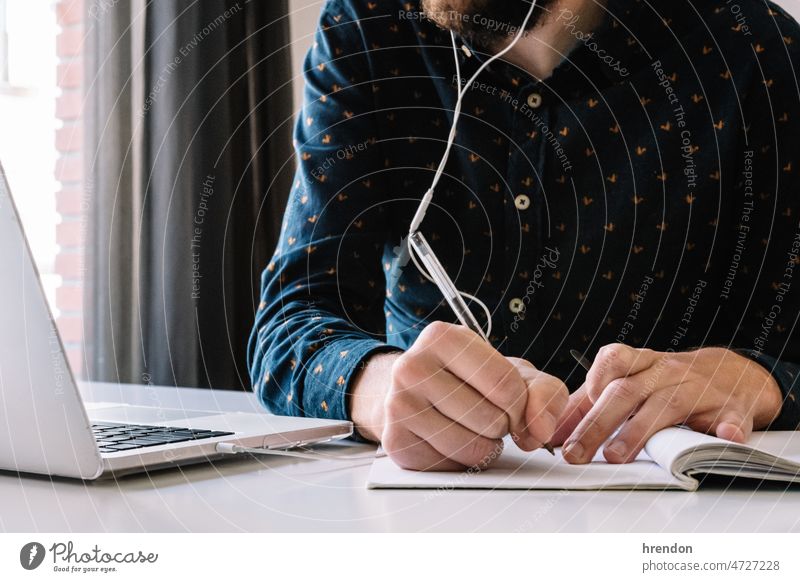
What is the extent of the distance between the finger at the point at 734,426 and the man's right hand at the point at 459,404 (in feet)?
0.36

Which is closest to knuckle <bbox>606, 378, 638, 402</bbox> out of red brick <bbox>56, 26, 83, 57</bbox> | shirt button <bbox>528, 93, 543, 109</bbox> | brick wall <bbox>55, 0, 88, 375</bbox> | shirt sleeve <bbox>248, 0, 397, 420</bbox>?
shirt sleeve <bbox>248, 0, 397, 420</bbox>

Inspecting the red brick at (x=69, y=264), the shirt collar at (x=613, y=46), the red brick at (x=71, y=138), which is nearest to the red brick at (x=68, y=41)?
the red brick at (x=71, y=138)

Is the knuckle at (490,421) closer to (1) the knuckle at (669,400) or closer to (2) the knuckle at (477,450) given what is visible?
(2) the knuckle at (477,450)

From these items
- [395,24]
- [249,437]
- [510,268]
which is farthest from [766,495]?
[395,24]

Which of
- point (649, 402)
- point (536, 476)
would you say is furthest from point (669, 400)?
point (536, 476)

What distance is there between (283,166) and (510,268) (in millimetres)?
1018

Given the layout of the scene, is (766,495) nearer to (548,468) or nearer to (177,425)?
(548,468)

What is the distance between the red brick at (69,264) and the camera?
1.59 m

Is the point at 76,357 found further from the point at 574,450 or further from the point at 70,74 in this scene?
the point at 574,450

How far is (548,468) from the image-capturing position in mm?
435

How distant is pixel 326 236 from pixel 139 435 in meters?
0.30

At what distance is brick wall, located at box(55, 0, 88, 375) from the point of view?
1.55 metres

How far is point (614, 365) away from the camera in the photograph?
0.49m

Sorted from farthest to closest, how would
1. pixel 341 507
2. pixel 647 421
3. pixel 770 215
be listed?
1. pixel 770 215
2. pixel 647 421
3. pixel 341 507
